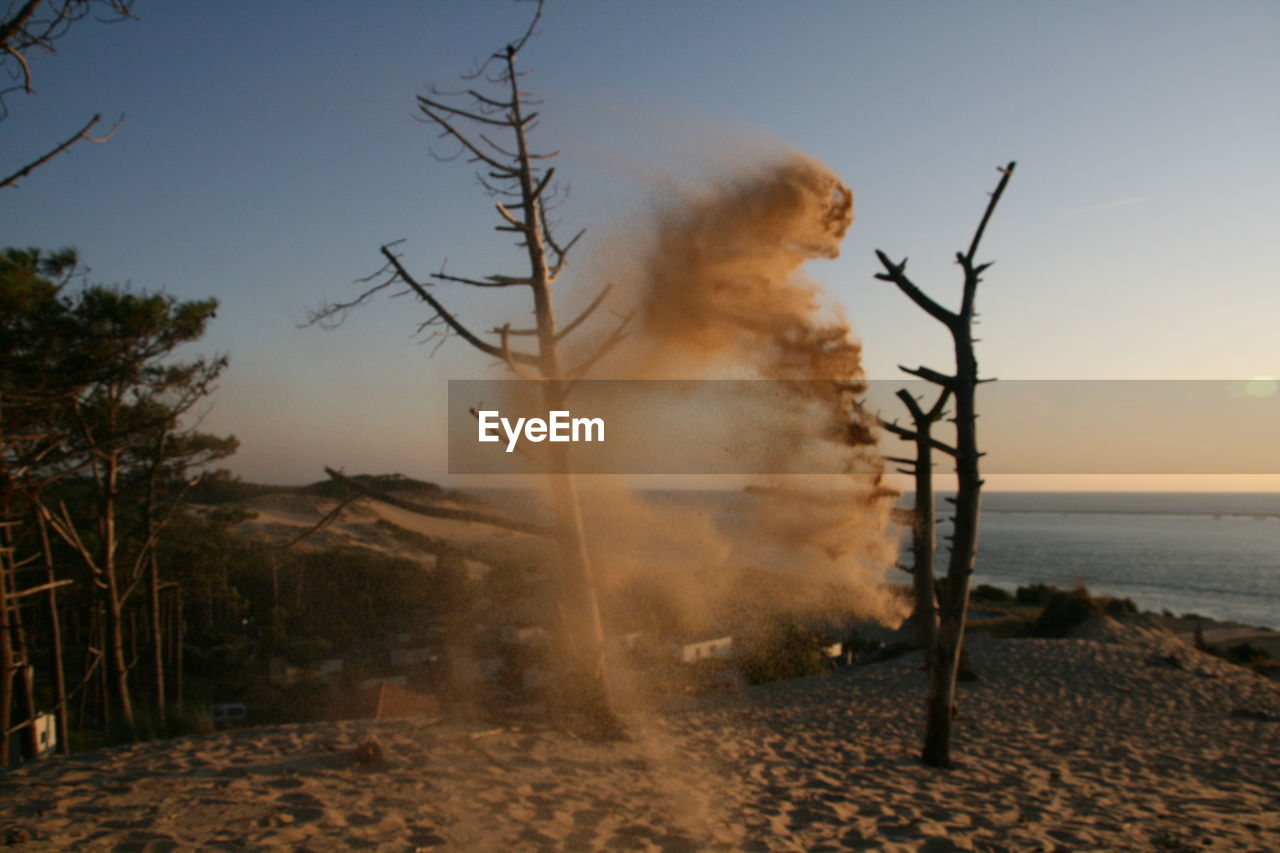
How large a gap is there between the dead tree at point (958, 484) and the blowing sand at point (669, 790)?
0.77 meters

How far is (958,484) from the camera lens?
382 inches

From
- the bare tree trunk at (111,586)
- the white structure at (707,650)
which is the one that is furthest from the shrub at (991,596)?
the bare tree trunk at (111,586)

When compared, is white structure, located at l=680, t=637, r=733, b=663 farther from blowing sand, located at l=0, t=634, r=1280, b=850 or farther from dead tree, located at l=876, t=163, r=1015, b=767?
dead tree, located at l=876, t=163, r=1015, b=767

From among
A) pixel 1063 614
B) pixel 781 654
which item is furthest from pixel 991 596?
pixel 781 654

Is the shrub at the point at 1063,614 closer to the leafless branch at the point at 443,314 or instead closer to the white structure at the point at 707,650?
the white structure at the point at 707,650

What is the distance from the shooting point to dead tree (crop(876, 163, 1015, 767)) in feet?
31.1

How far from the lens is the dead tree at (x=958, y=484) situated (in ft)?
31.1

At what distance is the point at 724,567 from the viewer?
15664 mm

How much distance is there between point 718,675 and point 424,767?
16.2 metres

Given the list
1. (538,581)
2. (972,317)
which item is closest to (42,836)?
(972,317)

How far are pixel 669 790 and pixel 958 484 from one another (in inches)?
209

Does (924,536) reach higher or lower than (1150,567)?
higher

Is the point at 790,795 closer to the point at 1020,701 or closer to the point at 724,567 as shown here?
the point at 724,567

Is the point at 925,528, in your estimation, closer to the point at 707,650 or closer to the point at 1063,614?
the point at 707,650
